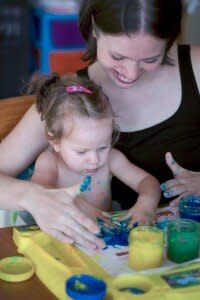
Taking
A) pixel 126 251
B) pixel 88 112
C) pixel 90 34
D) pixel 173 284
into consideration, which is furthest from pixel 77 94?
pixel 173 284

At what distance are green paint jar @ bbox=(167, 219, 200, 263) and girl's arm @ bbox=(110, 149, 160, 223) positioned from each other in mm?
161

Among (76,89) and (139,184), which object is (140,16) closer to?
(76,89)

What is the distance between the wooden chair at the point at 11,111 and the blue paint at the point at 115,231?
20.6 inches

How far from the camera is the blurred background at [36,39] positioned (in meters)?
4.03

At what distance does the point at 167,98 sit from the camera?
1.78 meters

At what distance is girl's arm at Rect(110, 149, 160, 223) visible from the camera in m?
1.45

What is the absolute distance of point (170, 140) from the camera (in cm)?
178

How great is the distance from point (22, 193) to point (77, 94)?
358 millimetres

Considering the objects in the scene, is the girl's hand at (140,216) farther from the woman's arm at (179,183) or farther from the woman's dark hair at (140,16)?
the woman's dark hair at (140,16)

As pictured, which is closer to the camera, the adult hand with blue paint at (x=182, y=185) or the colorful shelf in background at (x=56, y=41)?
the adult hand with blue paint at (x=182, y=185)

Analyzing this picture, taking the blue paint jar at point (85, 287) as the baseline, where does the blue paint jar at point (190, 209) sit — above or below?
below

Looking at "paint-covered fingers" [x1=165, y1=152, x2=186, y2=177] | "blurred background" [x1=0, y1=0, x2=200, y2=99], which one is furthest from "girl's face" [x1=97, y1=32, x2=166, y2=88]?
"blurred background" [x1=0, y1=0, x2=200, y2=99]

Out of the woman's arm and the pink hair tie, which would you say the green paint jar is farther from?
the pink hair tie

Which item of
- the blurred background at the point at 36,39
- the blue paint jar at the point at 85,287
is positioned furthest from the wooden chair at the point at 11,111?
the blurred background at the point at 36,39
